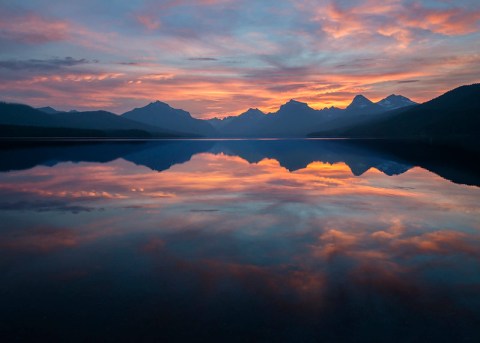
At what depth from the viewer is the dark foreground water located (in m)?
8.99

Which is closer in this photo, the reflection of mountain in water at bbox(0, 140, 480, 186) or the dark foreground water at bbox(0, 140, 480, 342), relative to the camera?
the dark foreground water at bbox(0, 140, 480, 342)

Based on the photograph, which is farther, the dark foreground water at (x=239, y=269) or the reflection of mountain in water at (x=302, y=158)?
the reflection of mountain in water at (x=302, y=158)

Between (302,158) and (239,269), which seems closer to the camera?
(239,269)

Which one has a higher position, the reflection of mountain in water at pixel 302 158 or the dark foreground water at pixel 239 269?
the reflection of mountain in water at pixel 302 158

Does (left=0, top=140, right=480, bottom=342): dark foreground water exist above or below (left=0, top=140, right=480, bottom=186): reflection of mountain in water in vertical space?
below

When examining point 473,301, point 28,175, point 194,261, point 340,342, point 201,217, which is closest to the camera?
point 340,342

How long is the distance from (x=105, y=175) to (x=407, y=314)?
120 ft

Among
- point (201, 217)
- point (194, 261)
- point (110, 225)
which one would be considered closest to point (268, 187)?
point (201, 217)

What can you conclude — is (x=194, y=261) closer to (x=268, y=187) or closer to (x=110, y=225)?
(x=110, y=225)

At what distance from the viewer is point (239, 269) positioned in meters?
12.7

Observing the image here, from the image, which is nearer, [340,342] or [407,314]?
[340,342]

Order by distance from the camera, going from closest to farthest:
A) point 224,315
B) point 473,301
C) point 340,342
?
point 340,342 < point 224,315 < point 473,301

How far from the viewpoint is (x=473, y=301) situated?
10438mm

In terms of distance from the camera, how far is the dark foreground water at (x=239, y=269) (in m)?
8.99
